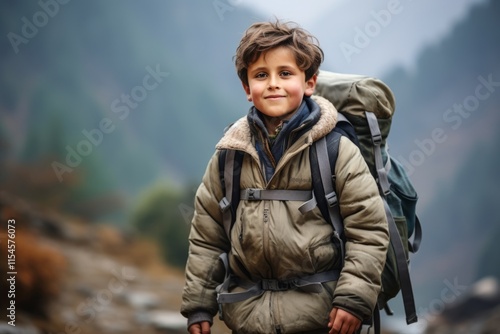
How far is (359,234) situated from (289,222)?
24cm

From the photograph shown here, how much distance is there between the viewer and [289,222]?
2.23m

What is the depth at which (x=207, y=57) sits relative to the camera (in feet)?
22.2

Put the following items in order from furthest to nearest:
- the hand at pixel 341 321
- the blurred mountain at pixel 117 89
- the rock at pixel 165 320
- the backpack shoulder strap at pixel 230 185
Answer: the blurred mountain at pixel 117 89 < the rock at pixel 165 320 < the backpack shoulder strap at pixel 230 185 < the hand at pixel 341 321

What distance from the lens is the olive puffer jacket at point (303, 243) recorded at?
2189mm

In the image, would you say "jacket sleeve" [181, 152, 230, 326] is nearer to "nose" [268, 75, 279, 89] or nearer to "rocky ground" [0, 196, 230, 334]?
"nose" [268, 75, 279, 89]

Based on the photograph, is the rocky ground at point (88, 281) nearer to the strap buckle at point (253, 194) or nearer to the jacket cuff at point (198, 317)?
the jacket cuff at point (198, 317)

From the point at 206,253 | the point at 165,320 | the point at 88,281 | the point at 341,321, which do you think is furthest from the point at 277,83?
the point at 88,281

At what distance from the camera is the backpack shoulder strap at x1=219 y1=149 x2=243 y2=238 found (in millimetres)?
2354

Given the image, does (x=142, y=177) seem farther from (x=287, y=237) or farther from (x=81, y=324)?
(x=287, y=237)

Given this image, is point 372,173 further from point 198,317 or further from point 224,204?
point 198,317

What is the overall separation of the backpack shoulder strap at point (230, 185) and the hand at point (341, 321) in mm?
496

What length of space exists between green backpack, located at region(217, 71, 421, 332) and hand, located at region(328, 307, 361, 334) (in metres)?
0.14

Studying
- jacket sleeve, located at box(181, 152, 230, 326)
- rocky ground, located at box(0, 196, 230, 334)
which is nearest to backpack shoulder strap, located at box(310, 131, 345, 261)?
jacket sleeve, located at box(181, 152, 230, 326)

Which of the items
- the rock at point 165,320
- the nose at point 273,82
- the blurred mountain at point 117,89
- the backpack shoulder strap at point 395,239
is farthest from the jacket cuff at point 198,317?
the blurred mountain at point 117,89
